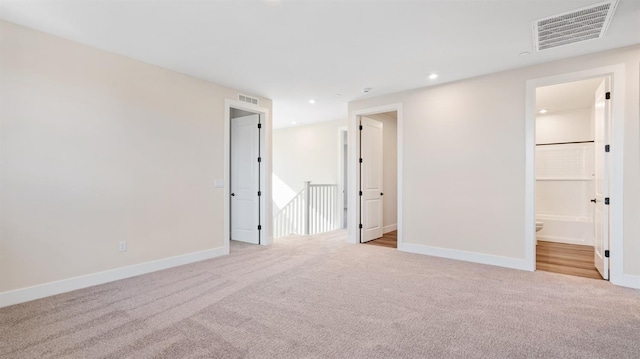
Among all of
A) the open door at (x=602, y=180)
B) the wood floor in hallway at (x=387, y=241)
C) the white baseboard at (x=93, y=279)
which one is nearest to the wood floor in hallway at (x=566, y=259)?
the open door at (x=602, y=180)

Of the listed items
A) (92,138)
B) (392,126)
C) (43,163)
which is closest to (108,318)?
(43,163)

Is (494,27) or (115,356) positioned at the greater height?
(494,27)

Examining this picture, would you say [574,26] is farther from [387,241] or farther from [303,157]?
[303,157]

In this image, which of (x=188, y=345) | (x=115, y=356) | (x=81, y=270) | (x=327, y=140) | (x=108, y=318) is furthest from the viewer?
(x=327, y=140)

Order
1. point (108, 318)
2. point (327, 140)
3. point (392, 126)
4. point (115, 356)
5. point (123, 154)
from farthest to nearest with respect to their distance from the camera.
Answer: point (327, 140) < point (392, 126) < point (123, 154) < point (108, 318) < point (115, 356)

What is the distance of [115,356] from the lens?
1924mm

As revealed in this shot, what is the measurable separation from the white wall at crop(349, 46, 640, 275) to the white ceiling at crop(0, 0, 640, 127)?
8.6 inches

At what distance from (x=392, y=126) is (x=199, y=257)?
4.89 meters

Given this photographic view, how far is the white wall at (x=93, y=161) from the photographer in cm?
279

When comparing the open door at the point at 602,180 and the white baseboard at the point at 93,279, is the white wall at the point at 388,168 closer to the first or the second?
the open door at the point at 602,180

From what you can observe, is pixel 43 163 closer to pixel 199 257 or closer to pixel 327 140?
pixel 199 257

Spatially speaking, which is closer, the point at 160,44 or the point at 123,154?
the point at 160,44

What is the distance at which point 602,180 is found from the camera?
3.49 meters

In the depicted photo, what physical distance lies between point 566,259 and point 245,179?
5294mm
